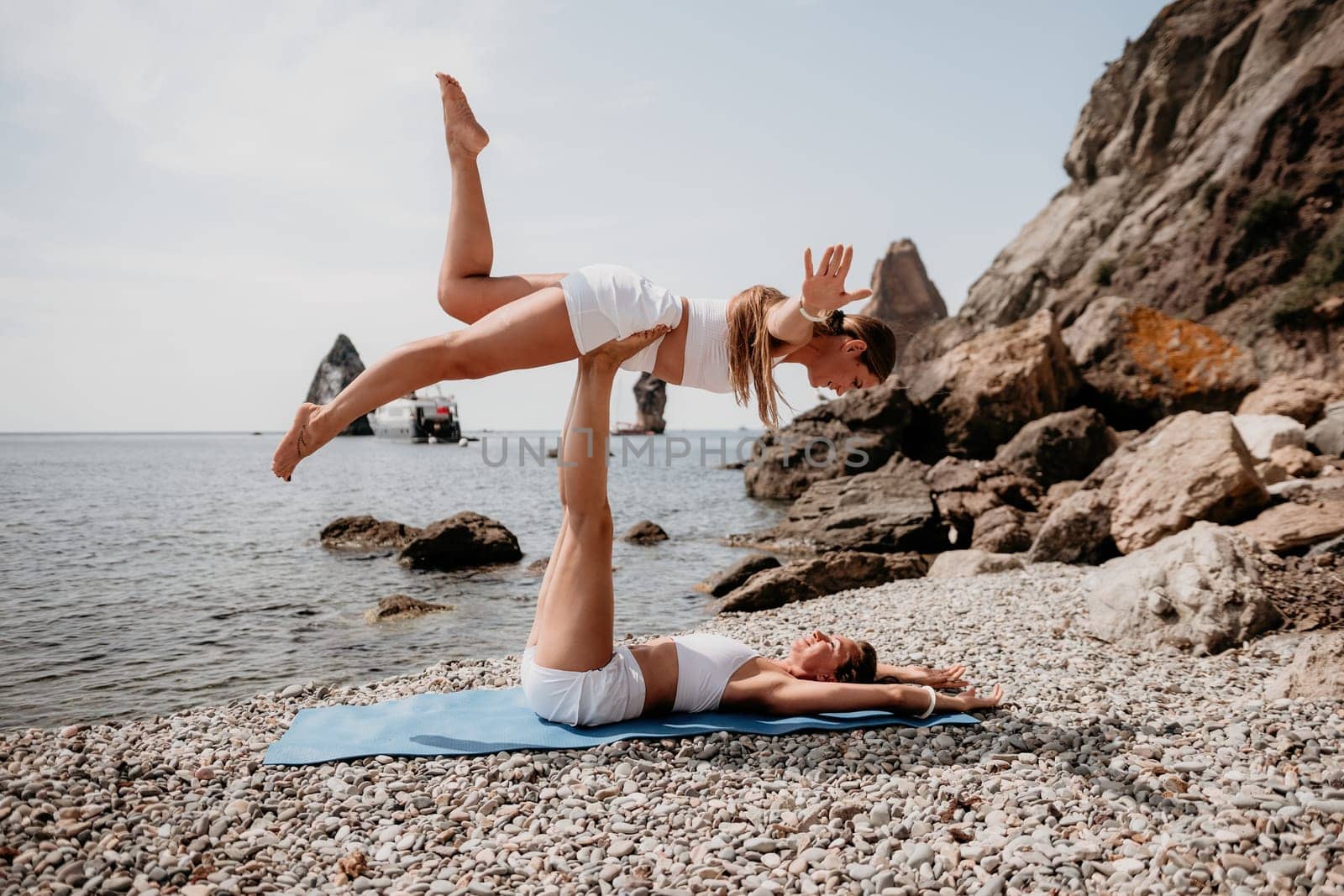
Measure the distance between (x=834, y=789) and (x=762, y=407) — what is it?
2.05 meters

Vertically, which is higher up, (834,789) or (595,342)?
(595,342)

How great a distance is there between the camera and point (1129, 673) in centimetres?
604

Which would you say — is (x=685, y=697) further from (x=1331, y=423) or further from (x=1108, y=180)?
(x=1108, y=180)

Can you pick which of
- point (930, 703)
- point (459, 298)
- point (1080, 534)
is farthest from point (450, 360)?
point (1080, 534)

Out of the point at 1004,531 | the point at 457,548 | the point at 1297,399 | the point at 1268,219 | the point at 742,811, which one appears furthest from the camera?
the point at 1268,219

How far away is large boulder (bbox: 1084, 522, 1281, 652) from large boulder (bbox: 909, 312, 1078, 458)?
14066 mm

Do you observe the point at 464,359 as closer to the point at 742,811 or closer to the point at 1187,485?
the point at 742,811

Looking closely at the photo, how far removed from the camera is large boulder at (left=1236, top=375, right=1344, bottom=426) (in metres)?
16.8

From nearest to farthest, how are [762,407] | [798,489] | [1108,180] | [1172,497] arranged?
[762,407], [1172,497], [798,489], [1108,180]

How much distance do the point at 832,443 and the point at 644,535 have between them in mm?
8947

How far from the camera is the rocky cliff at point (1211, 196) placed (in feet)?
→ 82.7

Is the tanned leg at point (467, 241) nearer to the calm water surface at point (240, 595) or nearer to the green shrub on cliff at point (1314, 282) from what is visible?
the calm water surface at point (240, 595)

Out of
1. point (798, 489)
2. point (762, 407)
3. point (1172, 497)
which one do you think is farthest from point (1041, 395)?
point (762, 407)

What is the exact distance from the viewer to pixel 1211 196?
31.2m
